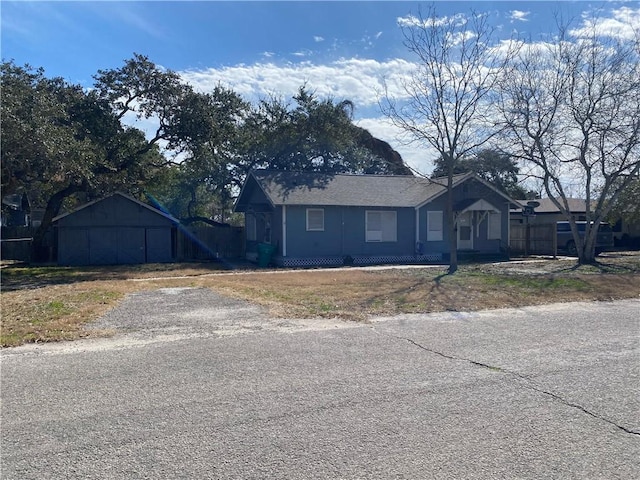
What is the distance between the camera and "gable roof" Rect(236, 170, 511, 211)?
2248cm

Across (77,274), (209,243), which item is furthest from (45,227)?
(209,243)

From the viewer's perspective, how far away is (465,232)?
26.0 metres

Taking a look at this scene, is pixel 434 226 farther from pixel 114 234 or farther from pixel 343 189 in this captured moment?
pixel 114 234

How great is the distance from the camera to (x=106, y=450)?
3.73 meters

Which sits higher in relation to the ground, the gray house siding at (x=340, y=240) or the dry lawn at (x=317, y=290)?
the gray house siding at (x=340, y=240)

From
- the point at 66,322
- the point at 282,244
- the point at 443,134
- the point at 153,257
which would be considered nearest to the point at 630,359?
the point at 66,322

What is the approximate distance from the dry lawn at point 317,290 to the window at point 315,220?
14.7 feet

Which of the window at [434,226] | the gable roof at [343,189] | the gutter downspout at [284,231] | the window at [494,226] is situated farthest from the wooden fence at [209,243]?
the window at [494,226]

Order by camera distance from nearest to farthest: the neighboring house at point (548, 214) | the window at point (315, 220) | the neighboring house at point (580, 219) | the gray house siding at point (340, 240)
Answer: the gray house siding at point (340, 240) < the window at point (315, 220) < the neighboring house at point (548, 214) < the neighboring house at point (580, 219)

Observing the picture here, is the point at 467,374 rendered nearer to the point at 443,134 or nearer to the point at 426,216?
the point at 443,134

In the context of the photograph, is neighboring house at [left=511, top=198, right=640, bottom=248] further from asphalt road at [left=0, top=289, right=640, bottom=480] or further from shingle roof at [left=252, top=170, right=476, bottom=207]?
asphalt road at [left=0, top=289, right=640, bottom=480]

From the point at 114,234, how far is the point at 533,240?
21.6 m

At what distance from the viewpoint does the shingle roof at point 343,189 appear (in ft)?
73.9

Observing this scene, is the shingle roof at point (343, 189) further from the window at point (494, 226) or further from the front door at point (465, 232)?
the window at point (494, 226)
